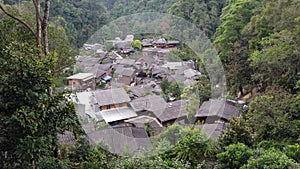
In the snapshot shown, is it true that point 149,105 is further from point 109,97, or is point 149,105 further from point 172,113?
point 109,97

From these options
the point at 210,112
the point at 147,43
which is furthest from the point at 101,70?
the point at 210,112

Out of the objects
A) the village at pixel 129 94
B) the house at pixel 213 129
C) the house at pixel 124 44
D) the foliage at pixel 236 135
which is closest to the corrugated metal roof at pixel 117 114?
the village at pixel 129 94

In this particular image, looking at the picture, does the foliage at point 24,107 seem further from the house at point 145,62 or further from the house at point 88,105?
the house at point 145,62

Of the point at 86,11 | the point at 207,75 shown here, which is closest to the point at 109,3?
the point at 86,11

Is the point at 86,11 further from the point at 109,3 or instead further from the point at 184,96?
the point at 184,96

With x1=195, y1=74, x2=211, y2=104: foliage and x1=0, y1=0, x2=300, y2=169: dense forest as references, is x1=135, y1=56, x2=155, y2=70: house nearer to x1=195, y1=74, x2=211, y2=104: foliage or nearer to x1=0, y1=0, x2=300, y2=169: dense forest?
x1=0, y1=0, x2=300, y2=169: dense forest

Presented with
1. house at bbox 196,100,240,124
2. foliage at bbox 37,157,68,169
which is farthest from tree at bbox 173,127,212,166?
foliage at bbox 37,157,68,169
